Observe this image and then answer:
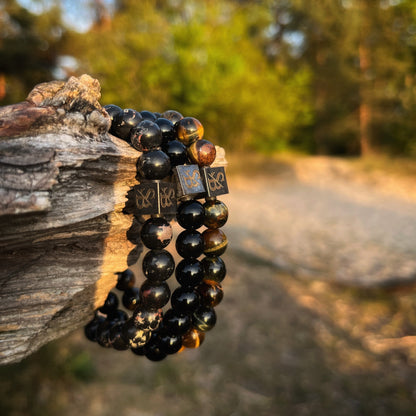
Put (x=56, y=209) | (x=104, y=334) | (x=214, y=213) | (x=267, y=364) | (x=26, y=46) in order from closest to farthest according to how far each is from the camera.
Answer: (x=56, y=209)
(x=214, y=213)
(x=104, y=334)
(x=267, y=364)
(x=26, y=46)

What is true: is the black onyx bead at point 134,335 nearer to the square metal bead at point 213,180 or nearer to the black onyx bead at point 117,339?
the black onyx bead at point 117,339

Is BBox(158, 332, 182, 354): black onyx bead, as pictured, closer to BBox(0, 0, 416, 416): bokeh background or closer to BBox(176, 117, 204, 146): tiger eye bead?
BBox(176, 117, 204, 146): tiger eye bead

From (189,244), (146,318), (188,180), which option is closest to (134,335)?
(146,318)

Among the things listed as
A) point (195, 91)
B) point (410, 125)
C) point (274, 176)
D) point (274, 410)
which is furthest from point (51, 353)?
point (410, 125)

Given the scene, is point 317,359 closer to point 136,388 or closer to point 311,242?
point 136,388

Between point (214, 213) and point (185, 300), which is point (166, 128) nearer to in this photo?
point (214, 213)

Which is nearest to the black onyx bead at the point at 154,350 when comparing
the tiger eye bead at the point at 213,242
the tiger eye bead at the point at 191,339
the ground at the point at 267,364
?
the tiger eye bead at the point at 191,339
